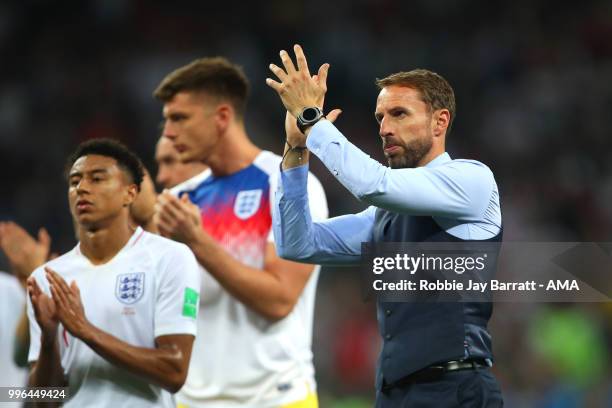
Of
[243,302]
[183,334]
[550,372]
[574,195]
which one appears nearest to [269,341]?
A: [243,302]

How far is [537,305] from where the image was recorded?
9.96 meters

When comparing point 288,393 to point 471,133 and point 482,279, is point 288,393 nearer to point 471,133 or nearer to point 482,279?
point 482,279

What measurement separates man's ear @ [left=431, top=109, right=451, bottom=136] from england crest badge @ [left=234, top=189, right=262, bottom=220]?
155 centimetres

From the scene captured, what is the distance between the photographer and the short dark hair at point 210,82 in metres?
5.73

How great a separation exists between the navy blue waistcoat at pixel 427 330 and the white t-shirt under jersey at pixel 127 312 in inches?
34.0

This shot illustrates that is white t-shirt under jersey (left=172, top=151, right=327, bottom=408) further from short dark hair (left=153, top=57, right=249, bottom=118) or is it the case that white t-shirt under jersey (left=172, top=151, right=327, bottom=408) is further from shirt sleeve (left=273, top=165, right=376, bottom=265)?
shirt sleeve (left=273, top=165, right=376, bottom=265)

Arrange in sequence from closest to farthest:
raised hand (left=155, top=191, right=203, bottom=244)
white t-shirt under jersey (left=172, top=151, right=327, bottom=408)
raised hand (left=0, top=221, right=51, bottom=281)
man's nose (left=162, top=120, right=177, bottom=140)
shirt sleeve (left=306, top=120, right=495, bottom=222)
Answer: shirt sleeve (left=306, top=120, right=495, bottom=222), raised hand (left=155, top=191, right=203, bottom=244), raised hand (left=0, top=221, right=51, bottom=281), white t-shirt under jersey (left=172, top=151, right=327, bottom=408), man's nose (left=162, top=120, right=177, bottom=140)

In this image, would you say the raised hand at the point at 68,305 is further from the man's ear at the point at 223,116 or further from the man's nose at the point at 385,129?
the man's ear at the point at 223,116

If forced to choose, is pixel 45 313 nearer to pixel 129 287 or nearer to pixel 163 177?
pixel 129 287

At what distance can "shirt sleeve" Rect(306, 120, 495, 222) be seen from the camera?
377 cm

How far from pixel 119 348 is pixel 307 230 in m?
0.86

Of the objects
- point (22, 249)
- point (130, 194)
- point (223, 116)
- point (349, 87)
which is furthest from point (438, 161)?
point (349, 87)

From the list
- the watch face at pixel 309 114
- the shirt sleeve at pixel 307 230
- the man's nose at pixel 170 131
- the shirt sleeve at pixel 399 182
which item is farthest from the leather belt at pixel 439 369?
the man's nose at pixel 170 131

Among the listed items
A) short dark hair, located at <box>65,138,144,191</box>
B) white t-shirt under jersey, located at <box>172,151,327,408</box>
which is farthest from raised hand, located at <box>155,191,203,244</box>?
white t-shirt under jersey, located at <box>172,151,327,408</box>
